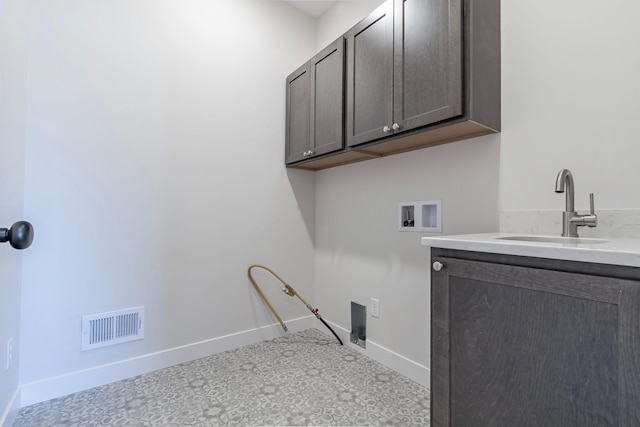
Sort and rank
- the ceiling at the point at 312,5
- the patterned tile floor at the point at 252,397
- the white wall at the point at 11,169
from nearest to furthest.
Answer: the white wall at the point at 11,169
the patterned tile floor at the point at 252,397
the ceiling at the point at 312,5

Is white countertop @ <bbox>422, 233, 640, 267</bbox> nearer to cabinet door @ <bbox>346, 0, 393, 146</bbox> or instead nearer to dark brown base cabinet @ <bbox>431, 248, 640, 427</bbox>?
dark brown base cabinet @ <bbox>431, 248, 640, 427</bbox>

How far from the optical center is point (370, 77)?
1646 millimetres

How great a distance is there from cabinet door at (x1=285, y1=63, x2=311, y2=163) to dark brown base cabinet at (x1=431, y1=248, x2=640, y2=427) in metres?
1.46

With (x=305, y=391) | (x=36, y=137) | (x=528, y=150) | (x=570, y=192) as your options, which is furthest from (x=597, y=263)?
(x=36, y=137)

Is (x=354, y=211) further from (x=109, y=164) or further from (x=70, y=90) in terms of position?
(x=70, y=90)

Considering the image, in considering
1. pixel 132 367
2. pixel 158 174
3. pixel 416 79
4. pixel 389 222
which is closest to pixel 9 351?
pixel 132 367

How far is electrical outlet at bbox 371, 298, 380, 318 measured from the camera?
1959 mm

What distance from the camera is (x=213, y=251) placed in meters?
2.07

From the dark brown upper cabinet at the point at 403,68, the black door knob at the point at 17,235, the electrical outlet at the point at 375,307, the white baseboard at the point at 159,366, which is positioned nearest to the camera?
the black door knob at the point at 17,235

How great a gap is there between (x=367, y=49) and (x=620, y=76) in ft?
3.64

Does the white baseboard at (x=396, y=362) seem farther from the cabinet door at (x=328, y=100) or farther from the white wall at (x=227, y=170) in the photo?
the cabinet door at (x=328, y=100)

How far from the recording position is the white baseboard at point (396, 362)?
1643mm

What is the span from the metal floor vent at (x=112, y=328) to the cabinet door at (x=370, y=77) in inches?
65.9

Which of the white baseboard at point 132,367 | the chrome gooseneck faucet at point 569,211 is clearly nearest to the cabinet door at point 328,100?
the chrome gooseneck faucet at point 569,211
